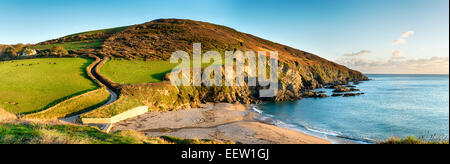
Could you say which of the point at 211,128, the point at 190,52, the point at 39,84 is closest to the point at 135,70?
the point at 39,84

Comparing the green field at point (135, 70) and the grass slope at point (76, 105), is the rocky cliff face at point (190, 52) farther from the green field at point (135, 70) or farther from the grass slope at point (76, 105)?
the green field at point (135, 70)

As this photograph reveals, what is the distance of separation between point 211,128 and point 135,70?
88.6 feet

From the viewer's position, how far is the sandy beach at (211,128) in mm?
20516

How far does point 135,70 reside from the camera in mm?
41906

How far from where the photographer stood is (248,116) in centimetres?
3172

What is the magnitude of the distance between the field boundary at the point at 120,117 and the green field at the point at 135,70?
8.32 meters

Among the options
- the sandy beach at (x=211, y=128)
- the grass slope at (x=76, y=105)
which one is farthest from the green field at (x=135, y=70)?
the sandy beach at (x=211, y=128)
